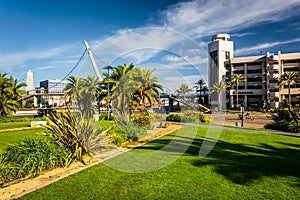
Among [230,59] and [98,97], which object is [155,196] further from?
[230,59]

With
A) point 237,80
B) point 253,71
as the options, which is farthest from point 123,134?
point 253,71

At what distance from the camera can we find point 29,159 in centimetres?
671

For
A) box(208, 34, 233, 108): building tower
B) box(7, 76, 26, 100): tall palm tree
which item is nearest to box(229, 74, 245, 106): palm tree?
box(208, 34, 233, 108): building tower

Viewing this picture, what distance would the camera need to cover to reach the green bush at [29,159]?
637 cm

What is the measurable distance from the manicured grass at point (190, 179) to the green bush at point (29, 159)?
1.08 metres

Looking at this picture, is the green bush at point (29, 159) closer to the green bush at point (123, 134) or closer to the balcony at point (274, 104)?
the green bush at point (123, 134)

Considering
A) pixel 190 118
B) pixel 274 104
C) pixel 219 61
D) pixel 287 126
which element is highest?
pixel 219 61

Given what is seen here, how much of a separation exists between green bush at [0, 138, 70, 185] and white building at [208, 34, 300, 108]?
53860mm

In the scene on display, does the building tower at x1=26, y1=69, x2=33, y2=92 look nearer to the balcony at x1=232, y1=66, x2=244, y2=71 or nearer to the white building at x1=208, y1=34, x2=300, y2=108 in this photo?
the white building at x1=208, y1=34, x2=300, y2=108

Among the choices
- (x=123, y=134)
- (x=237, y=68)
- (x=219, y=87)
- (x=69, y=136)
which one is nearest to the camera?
(x=69, y=136)

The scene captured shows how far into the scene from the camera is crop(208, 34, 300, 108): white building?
53750 mm

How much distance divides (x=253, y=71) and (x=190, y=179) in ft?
197

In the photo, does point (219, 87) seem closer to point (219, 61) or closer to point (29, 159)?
point (219, 61)

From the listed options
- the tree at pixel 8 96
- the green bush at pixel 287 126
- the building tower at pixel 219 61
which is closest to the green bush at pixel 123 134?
the green bush at pixel 287 126
